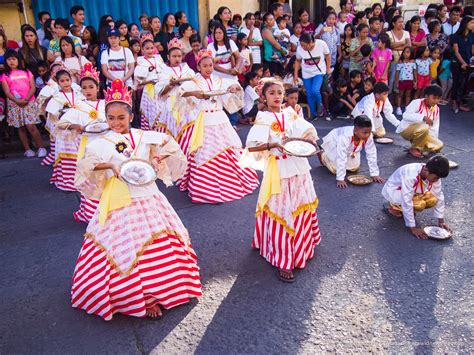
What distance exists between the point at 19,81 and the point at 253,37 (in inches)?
172

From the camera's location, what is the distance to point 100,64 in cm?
768

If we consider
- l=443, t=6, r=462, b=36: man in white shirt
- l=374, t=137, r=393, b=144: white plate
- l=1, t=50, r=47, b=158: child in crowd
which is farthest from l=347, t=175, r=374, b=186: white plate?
l=443, t=6, r=462, b=36: man in white shirt

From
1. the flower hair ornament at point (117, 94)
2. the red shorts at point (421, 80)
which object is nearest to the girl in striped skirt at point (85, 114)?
the flower hair ornament at point (117, 94)

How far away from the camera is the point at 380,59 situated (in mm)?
8812

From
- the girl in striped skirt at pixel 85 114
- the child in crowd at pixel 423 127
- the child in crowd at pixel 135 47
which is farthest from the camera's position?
the child in crowd at pixel 135 47

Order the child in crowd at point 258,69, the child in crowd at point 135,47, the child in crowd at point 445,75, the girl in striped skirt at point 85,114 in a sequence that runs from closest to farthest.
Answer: the girl in striped skirt at point 85,114
the child in crowd at point 135,47
the child in crowd at point 258,69
the child in crowd at point 445,75

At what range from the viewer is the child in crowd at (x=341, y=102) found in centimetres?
867

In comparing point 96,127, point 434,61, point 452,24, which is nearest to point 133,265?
point 96,127

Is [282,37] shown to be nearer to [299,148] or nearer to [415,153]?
[415,153]

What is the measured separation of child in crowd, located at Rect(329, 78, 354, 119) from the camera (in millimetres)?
8672

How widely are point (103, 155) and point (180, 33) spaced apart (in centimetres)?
554

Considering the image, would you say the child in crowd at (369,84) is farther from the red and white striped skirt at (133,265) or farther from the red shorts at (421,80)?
the red and white striped skirt at (133,265)

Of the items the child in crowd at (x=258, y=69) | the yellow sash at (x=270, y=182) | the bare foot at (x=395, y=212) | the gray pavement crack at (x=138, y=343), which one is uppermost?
the child in crowd at (x=258, y=69)

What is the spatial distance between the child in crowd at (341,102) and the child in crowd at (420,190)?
174 inches
